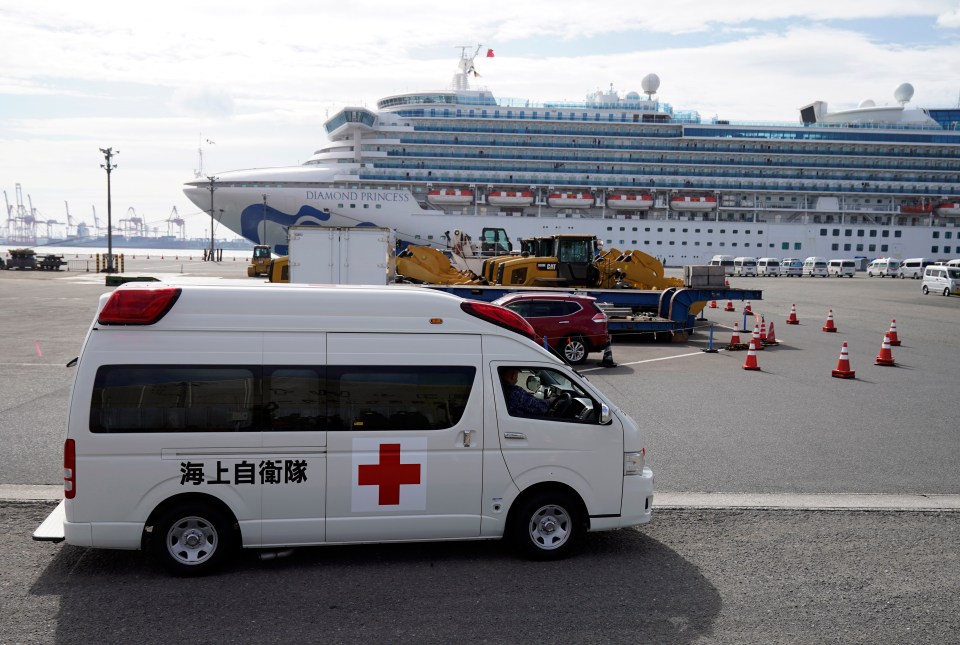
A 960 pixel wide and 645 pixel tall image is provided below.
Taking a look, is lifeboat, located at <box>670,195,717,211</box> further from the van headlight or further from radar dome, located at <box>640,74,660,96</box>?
the van headlight

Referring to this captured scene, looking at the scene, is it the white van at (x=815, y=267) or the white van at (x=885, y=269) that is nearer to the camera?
the white van at (x=815, y=267)

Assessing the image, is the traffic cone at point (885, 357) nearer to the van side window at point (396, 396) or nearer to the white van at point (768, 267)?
the van side window at point (396, 396)

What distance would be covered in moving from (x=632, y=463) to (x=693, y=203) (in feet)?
200

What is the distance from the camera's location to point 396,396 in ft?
17.4

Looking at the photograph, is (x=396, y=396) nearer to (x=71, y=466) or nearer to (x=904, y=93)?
(x=71, y=466)

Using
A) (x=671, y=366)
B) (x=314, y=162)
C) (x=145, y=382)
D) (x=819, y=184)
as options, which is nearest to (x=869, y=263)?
(x=819, y=184)

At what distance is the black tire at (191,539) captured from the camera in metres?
5.07

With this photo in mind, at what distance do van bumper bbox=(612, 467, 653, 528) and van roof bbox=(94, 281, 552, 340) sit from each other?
4.80ft

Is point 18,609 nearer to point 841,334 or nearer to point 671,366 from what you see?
point 671,366

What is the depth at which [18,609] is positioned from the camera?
4.60 meters

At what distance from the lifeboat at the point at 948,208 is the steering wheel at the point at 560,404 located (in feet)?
247

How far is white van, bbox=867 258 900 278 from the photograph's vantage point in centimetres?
6138

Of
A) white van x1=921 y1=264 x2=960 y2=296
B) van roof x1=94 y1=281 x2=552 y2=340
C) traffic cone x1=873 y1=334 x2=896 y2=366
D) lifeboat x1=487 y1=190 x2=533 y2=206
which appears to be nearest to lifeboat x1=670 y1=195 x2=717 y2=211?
lifeboat x1=487 y1=190 x2=533 y2=206

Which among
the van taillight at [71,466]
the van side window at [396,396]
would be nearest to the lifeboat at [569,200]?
the van side window at [396,396]
